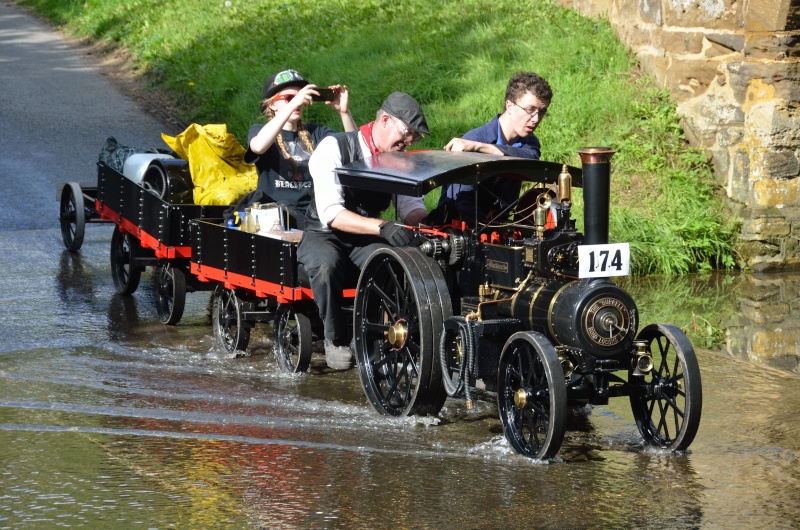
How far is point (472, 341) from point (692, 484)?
1259mm

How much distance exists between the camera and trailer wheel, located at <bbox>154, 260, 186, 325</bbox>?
29.3 feet

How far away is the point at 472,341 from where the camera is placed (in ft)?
20.2

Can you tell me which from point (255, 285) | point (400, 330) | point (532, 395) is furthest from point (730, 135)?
point (532, 395)

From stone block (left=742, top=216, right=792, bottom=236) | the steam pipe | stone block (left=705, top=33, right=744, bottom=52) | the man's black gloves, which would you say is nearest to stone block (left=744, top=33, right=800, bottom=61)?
stone block (left=705, top=33, right=744, bottom=52)

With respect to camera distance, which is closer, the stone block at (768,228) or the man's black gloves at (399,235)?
the man's black gloves at (399,235)

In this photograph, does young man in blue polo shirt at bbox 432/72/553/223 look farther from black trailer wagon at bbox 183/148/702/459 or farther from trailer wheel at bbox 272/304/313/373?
trailer wheel at bbox 272/304/313/373

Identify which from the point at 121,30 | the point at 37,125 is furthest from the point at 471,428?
the point at 121,30

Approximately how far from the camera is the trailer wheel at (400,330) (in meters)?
6.34

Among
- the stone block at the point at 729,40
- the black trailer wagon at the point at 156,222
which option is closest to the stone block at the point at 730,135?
the stone block at the point at 729,40

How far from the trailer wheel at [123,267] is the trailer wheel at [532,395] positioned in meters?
4.45

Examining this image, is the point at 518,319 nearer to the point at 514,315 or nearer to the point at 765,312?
the point at 514,315

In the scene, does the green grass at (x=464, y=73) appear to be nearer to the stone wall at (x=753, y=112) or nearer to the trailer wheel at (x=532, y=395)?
the stone wall at (x=753, y=112)

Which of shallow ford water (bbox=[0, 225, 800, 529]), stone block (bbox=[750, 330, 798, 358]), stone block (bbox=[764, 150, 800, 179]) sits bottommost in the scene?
shallow ford water (bbox=[0, 225, 800, 529])

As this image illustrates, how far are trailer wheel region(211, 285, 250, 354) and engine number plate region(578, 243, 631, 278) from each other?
2905mm
